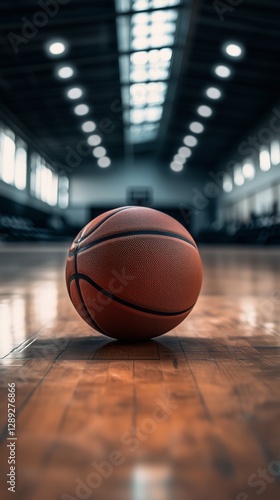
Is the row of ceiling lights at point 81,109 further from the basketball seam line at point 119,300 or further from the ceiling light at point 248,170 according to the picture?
the basketball seam line at point 119,300

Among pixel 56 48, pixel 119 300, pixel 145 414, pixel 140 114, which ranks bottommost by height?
pixel 145 414

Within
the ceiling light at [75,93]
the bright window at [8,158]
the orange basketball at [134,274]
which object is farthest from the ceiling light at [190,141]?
the orange basketball at [134,274]

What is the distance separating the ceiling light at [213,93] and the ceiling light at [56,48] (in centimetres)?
451

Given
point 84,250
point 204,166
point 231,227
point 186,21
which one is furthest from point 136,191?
point 84,250

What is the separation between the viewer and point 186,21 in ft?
30.8

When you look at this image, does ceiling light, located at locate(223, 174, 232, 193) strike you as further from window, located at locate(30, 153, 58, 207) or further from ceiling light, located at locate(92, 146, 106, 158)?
→ window, located at locate(30, 153, 58, 207)

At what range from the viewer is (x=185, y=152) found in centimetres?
1978

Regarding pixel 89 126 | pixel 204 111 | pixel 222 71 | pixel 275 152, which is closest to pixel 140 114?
pixel 89 126

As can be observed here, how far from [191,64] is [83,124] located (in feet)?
14.8

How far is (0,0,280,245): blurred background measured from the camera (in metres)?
8.79

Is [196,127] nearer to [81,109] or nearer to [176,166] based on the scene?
[81,109]

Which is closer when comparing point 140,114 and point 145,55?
point 145,55

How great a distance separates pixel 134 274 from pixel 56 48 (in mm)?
9208

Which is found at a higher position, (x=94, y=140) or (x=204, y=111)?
(x=94, y=140)
